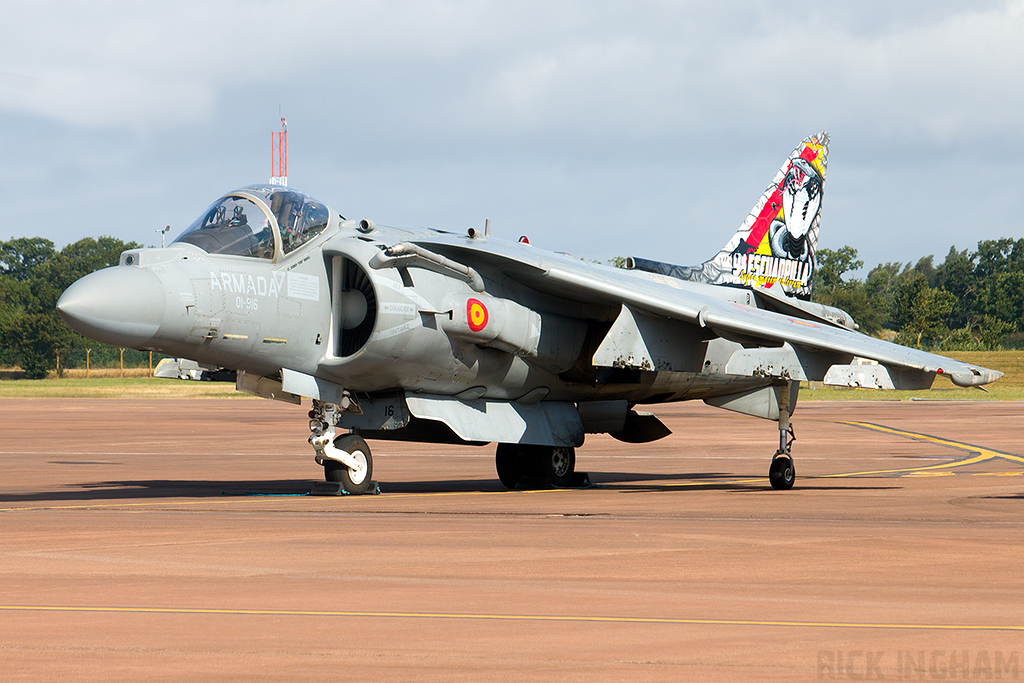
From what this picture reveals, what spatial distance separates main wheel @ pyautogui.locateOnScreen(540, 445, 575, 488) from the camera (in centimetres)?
1511

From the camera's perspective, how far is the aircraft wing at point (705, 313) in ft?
44.1

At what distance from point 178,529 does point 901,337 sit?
306 feet

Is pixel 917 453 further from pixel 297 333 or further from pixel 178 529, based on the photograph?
pixel 178 529

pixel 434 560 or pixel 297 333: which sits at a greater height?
pixel 297 333

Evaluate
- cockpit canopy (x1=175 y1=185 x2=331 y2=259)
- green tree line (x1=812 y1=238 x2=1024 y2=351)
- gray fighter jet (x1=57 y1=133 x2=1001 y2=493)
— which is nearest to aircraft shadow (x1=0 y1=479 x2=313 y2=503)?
gray fighter jet (x1=57 y1=133 x2=1001 y2=493)

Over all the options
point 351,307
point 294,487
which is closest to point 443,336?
point 351,307

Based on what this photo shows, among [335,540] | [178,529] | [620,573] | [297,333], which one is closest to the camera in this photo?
[620,573]

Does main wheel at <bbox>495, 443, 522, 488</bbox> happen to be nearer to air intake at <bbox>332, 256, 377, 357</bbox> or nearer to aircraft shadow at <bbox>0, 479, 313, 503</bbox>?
aircraft shadow at <bbox>0, 479, 313, 503</bbox>

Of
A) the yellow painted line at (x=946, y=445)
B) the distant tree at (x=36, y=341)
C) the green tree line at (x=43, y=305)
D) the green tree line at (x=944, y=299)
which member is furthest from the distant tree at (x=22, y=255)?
the yellow painted line at (x=946, y=445)

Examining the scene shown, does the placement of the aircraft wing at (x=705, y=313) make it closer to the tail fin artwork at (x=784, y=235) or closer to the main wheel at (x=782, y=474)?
the main wheel at (x=782, y=474)

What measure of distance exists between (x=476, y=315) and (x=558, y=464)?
3.03m

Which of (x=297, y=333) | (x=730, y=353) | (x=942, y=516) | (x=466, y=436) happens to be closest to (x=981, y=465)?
(x=730, y=353)

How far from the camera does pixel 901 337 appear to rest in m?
95.1

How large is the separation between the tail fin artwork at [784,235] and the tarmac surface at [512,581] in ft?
13.4
